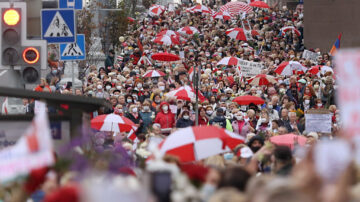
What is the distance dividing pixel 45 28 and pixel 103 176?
11.1 meters

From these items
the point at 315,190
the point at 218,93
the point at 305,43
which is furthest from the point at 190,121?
the point at 305,43

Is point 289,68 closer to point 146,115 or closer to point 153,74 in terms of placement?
point 153,74

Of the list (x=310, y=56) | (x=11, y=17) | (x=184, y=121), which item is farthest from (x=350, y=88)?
(x=310, y=56)

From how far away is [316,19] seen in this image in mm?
49188

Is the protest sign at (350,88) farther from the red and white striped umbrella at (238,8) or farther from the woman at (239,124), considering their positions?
the red and white striped umbrella at (238,8)

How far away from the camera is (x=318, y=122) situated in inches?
782

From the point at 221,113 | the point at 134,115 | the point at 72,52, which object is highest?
the point at 72,52

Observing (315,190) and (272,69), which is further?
(272,69)

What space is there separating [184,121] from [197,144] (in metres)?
10.5

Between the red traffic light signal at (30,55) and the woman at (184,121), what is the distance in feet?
22.7

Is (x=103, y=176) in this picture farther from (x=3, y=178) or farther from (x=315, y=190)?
(x=315, y=190)

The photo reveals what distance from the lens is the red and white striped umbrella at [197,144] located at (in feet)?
38.8

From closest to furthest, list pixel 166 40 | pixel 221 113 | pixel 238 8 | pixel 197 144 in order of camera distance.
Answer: pixel 197 144
pixel 221 113
pixel 166 40
pixel 238 8

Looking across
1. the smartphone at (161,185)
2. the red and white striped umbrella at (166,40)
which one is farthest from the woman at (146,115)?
the red and white striped umbrella at (166,40)
